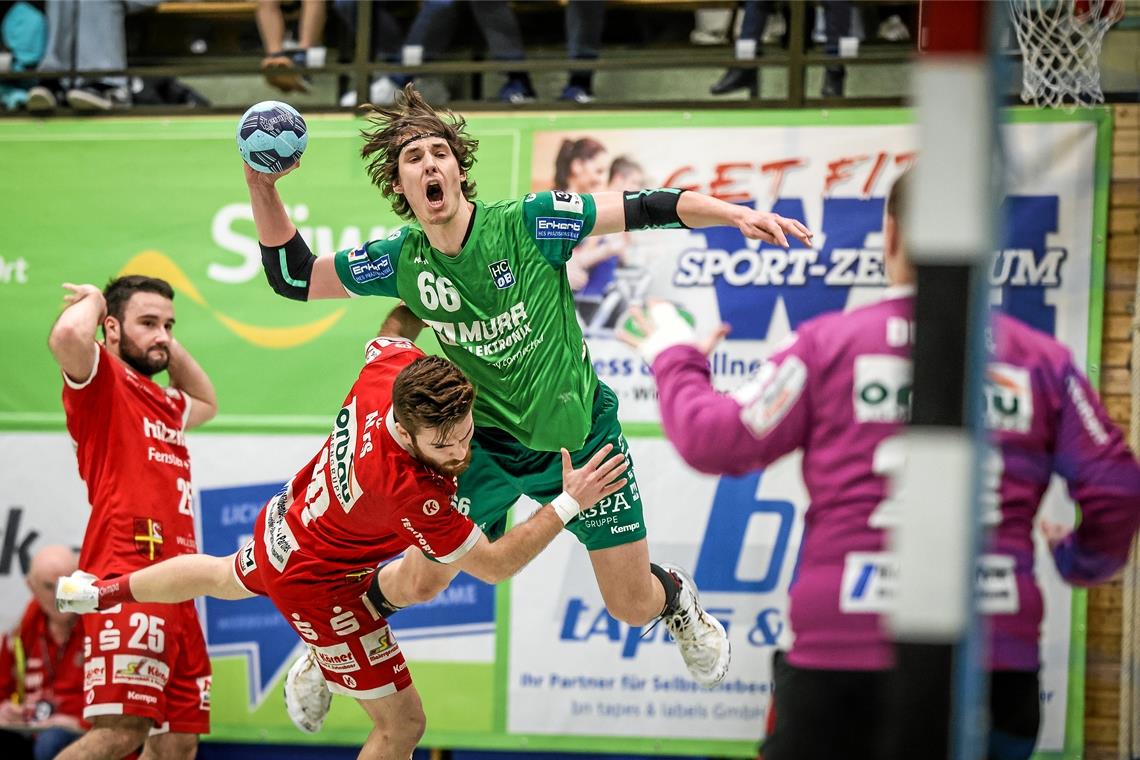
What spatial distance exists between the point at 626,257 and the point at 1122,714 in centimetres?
359

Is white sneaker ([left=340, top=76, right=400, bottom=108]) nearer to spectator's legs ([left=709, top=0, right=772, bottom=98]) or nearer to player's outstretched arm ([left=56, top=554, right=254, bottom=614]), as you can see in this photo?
spectator's legs ([left=709, top=0, right=772, bottom=98])

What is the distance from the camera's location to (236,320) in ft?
26.3

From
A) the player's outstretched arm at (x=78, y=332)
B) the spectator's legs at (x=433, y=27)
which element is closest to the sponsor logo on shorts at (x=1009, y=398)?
the player's outstretched arm at (x=78, y=332)

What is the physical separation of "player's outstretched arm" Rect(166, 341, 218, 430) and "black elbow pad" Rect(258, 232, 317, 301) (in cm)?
166

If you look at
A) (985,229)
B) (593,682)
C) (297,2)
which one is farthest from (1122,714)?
(297,2)

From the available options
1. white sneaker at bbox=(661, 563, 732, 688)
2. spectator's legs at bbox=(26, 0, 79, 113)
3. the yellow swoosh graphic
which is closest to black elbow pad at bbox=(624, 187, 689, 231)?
white sneaker at bbox=(661, 563, 732, 688)

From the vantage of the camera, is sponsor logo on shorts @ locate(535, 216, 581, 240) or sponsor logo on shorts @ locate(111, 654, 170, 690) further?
sponsor logo on shorts @ locate(111, 654, 170, 690)

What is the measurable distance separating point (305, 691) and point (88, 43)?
4893 mm

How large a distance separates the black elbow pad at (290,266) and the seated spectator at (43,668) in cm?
313

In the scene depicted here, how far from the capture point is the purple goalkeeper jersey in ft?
9.57

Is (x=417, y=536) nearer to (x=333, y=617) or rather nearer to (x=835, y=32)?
(x=333, y=617)

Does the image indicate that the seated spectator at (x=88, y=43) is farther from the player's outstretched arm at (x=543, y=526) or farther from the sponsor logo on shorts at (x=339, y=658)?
the player's outstretched arm at (x=543, y=526)

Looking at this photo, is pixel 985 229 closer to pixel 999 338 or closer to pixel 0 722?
pixel 999 338

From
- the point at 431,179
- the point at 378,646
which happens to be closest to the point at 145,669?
the point at 378,646
